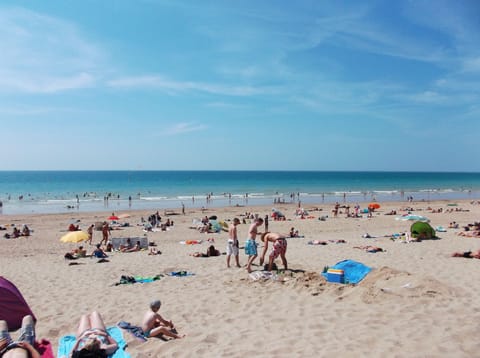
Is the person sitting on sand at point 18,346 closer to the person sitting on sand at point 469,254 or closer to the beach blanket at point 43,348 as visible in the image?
the beach blanket at point 43,348

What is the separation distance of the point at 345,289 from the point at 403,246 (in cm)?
720

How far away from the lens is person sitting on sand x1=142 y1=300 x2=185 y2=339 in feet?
19.7

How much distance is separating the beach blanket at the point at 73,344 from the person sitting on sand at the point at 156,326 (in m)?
0.39

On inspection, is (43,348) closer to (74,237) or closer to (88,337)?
(88,337)

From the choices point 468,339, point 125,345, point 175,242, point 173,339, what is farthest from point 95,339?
point 175,242

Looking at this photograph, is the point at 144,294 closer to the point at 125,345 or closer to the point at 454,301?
the point at 125,345

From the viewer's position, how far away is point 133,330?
6.32 m

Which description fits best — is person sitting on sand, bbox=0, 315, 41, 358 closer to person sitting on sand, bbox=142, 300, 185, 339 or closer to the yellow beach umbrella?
person sitting on sand, bbox=142, 300, 185, 339

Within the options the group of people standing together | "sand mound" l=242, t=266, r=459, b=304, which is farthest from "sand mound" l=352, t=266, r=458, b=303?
the group of people standing together

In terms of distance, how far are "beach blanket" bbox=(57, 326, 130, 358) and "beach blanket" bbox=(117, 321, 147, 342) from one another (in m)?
0.15

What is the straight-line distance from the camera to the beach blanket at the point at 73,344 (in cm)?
528

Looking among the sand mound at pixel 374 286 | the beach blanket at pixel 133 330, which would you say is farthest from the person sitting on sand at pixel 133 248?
the beach blanket at pixel 133 330

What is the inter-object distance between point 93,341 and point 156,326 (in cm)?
149

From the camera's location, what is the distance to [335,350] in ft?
16.7
